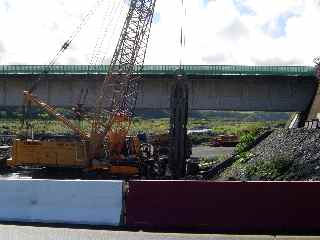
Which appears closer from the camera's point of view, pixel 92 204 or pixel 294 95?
pixel 92 204

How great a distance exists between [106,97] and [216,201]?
1115 inches

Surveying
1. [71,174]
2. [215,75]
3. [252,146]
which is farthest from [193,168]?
[215,75]

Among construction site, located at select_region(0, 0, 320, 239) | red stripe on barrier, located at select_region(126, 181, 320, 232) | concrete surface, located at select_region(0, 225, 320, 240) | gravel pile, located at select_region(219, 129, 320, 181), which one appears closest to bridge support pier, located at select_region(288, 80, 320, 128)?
construction site, located at select_region(0, 0, 320, 239)

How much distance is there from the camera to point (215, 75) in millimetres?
53500

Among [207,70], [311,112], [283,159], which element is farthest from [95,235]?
[207,70]

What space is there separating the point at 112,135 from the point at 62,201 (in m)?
24.1

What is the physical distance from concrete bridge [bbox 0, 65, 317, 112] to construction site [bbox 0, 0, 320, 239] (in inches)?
3.1

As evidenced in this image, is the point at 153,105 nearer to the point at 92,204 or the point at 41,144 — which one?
the point at 41,144

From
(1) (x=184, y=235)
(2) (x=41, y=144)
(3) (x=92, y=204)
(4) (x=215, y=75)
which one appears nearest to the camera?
(1) (x=184, y=235)

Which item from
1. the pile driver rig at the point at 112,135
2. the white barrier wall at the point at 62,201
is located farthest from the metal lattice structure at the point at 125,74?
the white barrier wall at the point at 62,201

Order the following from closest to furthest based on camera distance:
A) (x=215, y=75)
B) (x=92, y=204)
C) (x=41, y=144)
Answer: (x=92, y=204)
(x=41, y=144)
(x=215, y=75)

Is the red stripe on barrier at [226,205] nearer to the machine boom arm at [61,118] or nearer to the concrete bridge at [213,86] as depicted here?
the machine boom arm at [61,118]

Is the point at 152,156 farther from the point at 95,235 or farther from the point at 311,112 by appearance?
the point at 95,235

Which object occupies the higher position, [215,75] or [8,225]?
[215,75]
